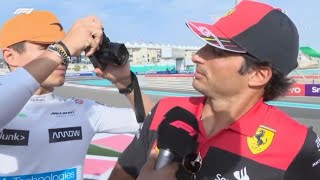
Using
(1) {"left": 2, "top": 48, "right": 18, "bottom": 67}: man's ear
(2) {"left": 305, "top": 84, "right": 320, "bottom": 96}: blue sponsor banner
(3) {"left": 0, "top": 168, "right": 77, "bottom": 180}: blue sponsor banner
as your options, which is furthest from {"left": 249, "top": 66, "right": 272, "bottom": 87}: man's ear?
(2) {"left": 305, "top": 84, "right": 320, "bottom": 96}: blue sponsor banner

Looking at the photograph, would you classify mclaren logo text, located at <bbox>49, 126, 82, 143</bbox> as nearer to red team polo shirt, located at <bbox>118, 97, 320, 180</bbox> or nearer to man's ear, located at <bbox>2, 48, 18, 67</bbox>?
man's ear, located at <bbox>2, 48, 18, 67</bbox>

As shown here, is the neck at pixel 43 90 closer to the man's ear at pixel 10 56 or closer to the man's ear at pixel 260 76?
the man's ear at pixel 10 56

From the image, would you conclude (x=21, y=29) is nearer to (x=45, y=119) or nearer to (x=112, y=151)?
(x=45, y=119)

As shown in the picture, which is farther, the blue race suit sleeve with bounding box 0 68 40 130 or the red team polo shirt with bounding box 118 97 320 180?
the red team polo shirt with bounding box 118 97 320 180

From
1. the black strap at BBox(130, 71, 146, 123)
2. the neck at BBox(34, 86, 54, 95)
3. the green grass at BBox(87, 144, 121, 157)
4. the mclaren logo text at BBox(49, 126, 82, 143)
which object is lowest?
the green grass at BBox(87, 144, 121, 157)

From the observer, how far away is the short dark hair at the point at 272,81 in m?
1.74

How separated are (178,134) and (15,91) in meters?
0.59

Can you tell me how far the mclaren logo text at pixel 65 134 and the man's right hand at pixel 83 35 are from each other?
1.99ft

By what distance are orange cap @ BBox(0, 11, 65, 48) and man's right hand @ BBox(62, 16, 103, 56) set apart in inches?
18.4

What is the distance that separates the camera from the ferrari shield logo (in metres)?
1.60

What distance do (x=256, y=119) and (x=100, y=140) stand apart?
620 cm

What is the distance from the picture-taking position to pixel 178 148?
124cm

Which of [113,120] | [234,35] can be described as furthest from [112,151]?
[234,35]

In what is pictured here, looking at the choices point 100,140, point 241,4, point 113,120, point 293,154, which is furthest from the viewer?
point 100,140
